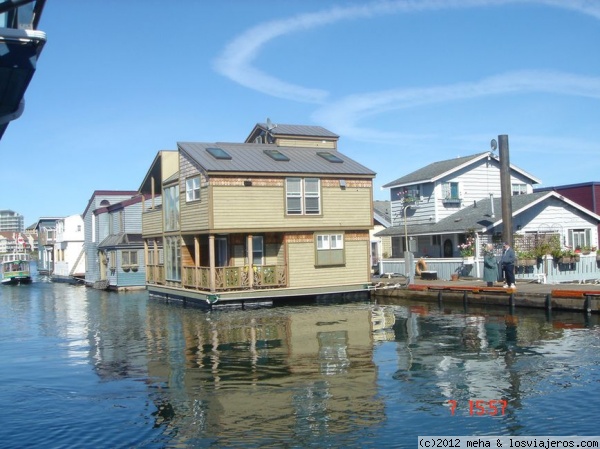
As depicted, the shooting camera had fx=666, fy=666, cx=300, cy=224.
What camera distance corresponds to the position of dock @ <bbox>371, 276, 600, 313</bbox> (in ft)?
74.2

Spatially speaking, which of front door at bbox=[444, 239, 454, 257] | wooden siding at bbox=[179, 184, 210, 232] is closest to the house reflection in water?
wooden siding at bbox=[179, 184, 210, 232]

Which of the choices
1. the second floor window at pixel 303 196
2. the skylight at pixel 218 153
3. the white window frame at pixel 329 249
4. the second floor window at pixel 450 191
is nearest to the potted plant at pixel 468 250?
the second floor window at pixel 450 191

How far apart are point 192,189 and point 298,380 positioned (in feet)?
59.2

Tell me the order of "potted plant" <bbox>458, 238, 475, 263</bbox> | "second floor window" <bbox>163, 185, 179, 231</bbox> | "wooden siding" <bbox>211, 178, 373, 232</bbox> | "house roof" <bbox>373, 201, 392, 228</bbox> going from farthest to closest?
"house roof" <bbox>373, 201, 392, 228</bbox>
"second floor window" <bbox>163, 185, 179, 231</bbox>
"potted plant" <bbox>458, 238, 475, 263</bbox>
"wooden siding" <bbox>211, 178, 373, 232</bbox>

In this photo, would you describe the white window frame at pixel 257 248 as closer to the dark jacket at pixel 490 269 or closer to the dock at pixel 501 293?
the dock at pixel 501 293

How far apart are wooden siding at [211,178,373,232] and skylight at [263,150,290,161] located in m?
1.59

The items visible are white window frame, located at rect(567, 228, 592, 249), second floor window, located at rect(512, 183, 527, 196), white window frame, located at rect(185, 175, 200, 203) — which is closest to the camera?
white window frame, located at rect(185, 175, 200, 203)

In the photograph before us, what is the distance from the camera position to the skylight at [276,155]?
103 feet

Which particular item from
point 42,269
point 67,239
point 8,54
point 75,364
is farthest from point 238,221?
point 42,269

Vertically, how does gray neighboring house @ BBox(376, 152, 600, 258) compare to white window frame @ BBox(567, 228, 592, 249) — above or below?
above

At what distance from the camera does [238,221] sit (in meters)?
29.1

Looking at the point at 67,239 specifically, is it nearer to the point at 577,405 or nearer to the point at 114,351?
the point at 114,351

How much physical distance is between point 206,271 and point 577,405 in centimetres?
2034
